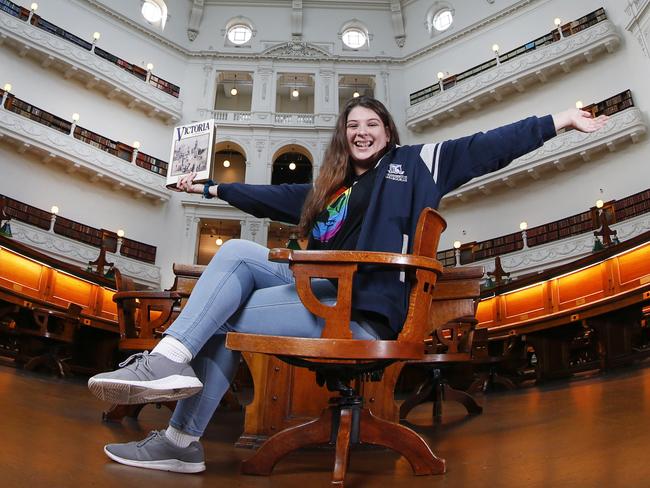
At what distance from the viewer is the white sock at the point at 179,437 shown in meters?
1.47

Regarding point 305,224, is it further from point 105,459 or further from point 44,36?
point 44,36

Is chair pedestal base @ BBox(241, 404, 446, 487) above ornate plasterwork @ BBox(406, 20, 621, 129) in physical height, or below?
below

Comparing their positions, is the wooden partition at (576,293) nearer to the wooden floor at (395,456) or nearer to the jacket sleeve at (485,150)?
the wooden floor at (395,456)

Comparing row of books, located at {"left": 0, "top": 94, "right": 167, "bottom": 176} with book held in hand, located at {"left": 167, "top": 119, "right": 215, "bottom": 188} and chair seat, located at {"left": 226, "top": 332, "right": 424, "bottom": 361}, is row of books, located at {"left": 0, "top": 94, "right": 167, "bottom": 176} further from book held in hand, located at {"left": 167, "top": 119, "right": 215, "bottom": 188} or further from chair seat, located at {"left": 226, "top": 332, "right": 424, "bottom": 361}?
chair seat, located at {"left": 226, "top": 332, "right": 424, "bottom": 361}

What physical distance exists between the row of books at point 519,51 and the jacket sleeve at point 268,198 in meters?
14.8

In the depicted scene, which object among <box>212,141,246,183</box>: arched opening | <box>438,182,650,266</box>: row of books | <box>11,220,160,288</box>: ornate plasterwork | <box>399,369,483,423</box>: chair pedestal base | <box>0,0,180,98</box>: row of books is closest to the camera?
<box>399,369,483,423</box>: chair pedestal base

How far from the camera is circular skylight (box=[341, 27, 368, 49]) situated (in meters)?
18.4

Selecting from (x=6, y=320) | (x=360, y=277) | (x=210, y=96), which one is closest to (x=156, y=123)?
(x=210, y=96)

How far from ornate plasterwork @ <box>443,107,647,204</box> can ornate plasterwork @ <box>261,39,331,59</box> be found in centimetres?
700

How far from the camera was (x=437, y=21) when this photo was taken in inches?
697

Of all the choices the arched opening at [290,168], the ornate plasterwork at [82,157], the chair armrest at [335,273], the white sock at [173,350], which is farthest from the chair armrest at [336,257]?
the arched opening at [290,168]

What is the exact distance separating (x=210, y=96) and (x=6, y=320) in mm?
11079

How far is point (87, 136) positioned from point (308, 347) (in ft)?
50.3

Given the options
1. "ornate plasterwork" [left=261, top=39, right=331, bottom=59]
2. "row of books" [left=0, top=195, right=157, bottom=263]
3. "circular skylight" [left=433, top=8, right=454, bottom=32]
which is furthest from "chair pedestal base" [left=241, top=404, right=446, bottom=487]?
"circular skylight" [left=433, top=8, right=454, bottom=32]
